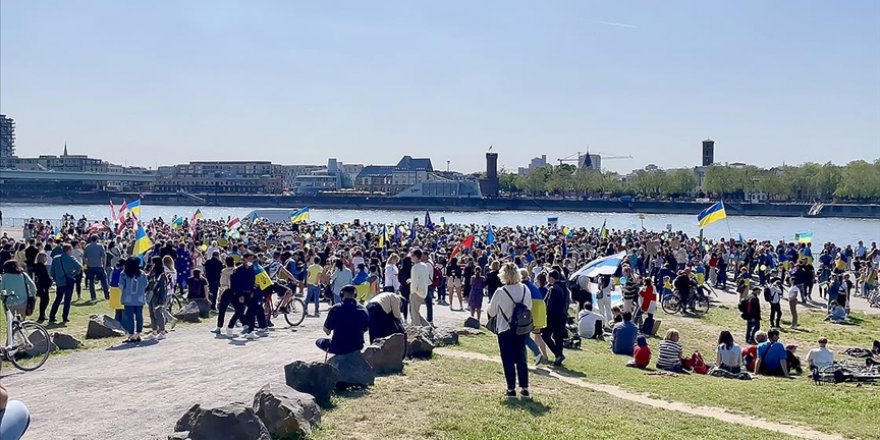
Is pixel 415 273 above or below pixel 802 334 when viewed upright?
above

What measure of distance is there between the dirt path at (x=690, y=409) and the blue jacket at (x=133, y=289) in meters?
4.64

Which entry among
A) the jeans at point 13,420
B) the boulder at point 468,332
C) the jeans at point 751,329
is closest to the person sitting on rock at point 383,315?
the boulder at point 468,332

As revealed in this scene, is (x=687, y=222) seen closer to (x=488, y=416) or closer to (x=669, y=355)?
A: (x=669, y=355)

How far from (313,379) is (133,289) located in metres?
5.57

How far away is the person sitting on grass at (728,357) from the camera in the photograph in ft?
42.4

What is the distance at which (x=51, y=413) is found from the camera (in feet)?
26.9

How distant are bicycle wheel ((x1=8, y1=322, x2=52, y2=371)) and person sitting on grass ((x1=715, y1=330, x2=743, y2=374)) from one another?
9.56m

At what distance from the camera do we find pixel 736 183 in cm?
14588

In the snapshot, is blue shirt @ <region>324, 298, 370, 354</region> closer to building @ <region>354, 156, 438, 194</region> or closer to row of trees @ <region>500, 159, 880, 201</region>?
row of trees @ <region>500, 159, 880, 201</region>

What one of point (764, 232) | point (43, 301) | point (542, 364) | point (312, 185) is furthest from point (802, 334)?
point (312, 185)

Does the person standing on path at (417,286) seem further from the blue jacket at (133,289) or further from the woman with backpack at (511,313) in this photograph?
the woman with backpack at (511,313)

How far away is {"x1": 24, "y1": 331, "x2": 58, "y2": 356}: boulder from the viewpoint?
10.7m

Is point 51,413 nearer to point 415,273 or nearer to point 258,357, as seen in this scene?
point 258,357

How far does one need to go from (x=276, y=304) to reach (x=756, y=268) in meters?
19.3
